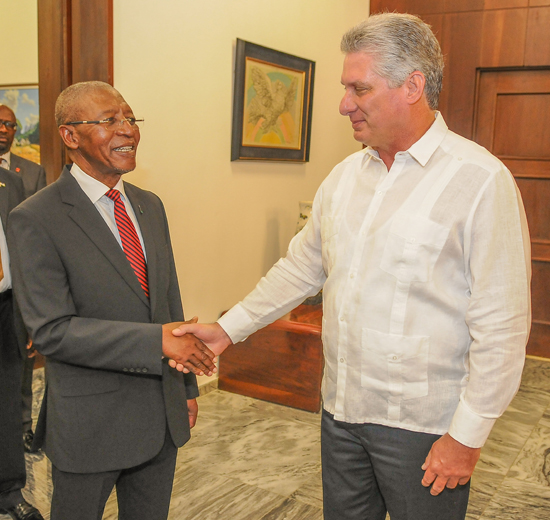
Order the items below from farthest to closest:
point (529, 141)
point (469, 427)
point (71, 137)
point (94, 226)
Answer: point (529, 141) → point (71, 137) → point (94, 226) → point (469, 427)

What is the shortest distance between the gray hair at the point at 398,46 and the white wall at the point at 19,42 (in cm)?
230

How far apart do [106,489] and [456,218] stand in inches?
48.3

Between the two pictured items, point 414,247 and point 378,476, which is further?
point 378,476

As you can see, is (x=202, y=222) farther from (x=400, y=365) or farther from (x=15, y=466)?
(x=400, y=365)

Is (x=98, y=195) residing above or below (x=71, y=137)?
below

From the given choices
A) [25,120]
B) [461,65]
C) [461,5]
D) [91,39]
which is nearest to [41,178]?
[25,120]

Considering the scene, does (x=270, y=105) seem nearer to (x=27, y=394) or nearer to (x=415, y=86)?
(x=27, y=394)

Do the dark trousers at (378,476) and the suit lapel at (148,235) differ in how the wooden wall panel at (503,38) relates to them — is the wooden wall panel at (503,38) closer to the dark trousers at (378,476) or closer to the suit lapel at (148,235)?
the suit lapel at (148,235)

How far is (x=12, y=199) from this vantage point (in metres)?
2.61

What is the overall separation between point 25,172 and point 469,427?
2.52 meters

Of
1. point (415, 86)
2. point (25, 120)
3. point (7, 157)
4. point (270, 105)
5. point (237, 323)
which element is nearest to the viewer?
point (415, 86)

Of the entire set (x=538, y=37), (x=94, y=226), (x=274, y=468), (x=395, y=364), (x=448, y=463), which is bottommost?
(x=274, y=468)

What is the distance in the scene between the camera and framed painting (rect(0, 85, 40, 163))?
336 cm

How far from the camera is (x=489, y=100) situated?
5.53 metres
